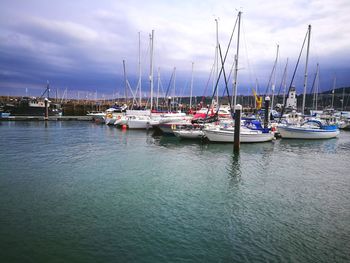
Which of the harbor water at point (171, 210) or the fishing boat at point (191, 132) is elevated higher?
the fishing boat at point (191, 132)

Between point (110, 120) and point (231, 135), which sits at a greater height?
point (110, 120)

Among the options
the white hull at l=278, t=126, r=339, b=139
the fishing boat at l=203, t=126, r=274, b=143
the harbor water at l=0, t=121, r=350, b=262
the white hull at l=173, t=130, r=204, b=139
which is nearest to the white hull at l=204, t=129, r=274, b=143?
the fishing boat at l=203, t=126, r=274, b=143

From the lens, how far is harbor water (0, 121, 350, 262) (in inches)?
336

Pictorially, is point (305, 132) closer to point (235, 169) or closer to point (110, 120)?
point (235, 169)

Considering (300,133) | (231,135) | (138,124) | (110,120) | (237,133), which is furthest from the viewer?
(110,120)

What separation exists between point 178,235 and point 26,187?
10.0m

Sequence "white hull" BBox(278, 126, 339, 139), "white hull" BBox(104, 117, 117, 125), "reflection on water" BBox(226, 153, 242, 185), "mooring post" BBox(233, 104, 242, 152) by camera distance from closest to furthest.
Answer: "reflection on water" BBox(226, 153, 242, 185)
"mooring post" BBox(233, 104, 242, 152)
"white hull" BBox(278, 126, 339, 139)
"white hull" BBox(104, 117, 117, 125)

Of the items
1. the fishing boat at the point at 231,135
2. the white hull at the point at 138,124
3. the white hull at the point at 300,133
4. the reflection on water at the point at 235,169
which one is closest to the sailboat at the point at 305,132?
the white hull at the point at 300,133

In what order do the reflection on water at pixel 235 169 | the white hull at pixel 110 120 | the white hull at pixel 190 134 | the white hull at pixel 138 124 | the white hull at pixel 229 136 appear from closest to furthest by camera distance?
1. the reflection on water at pixel 235 169
2. the white hull at pixel 229 136
3. the white hull at pixel 190 134
4. the white hull at pixel 138 124
5. the white hull at pixel 110 120

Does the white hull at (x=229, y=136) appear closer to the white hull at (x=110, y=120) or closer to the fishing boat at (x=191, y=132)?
the fishing boat at (x=191, y=132)

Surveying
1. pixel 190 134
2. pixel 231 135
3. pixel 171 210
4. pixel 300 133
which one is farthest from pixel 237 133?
pixel 171 210

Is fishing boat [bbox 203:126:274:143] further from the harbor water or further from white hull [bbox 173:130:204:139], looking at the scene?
the harbor water

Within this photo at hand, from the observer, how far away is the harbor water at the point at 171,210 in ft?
28.0

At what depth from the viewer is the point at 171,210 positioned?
11.9 meters
